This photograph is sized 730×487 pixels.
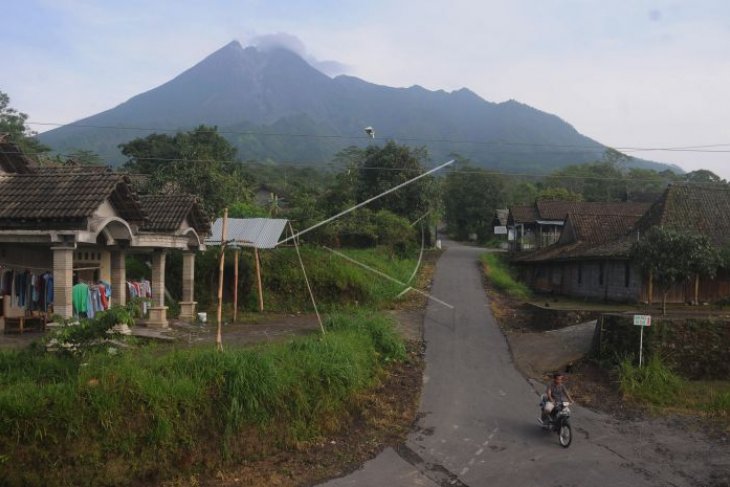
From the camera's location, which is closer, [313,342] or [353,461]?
[353,461]

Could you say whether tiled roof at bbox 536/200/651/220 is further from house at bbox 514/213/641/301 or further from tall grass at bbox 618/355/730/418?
tall grass at bbox 618/355/730/418

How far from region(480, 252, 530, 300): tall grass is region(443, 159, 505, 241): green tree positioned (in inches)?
671

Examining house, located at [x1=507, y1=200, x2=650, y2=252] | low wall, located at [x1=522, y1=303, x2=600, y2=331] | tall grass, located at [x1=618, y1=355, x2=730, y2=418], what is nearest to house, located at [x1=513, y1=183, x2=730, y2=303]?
low wall, located at [x1=522, y1=303, x2=600, y2=331]

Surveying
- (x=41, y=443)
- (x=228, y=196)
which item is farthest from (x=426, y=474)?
(x=228, y=196)

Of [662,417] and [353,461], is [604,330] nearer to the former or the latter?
[662,417]

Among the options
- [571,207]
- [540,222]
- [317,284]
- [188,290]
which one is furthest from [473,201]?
[188,290]

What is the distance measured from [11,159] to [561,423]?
49.1ft

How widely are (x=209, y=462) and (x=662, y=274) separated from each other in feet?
54.1

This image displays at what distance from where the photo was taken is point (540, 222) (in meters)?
46.4

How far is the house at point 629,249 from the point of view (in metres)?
24.0

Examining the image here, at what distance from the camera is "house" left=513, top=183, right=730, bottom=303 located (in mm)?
23953

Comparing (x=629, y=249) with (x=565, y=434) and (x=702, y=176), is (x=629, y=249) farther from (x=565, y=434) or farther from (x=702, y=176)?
(x=702, y=176)

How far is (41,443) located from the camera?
28.7 ft

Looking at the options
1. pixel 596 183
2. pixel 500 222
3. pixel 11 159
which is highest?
pixel 596 183
